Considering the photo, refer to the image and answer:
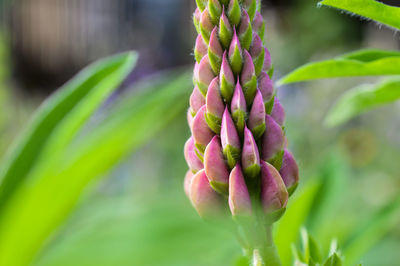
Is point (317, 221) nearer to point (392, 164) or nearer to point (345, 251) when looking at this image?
point (345, 251)

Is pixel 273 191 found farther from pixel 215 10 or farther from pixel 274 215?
pixel 215 10

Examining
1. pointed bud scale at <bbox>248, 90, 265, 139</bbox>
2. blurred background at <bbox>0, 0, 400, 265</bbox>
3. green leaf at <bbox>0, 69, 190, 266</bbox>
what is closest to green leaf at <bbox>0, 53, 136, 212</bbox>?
green leaf at <bbox>0, 69, 190, 266</bbox>

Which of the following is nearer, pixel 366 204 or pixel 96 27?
pixel 366 204

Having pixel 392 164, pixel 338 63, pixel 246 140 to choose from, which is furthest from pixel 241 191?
pixel 392 164

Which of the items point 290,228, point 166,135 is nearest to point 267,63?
point 290,228

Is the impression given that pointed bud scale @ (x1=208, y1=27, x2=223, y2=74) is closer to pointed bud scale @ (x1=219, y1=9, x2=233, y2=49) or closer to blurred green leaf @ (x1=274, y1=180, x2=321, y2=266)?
pointed bud scale @ (x1=219, y1=9, x2=233, y2=49)

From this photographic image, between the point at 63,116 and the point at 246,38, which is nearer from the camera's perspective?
the point at 246,38

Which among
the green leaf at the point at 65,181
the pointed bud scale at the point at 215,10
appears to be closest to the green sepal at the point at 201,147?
the pointed bud scale at the point at 215,10
